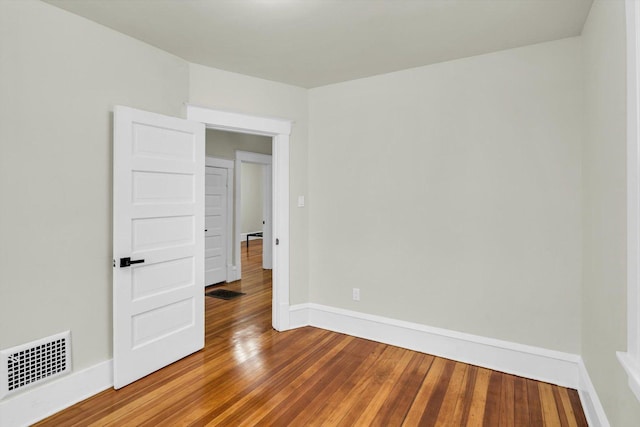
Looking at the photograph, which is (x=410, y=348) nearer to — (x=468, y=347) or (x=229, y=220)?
(x=468, y=347)

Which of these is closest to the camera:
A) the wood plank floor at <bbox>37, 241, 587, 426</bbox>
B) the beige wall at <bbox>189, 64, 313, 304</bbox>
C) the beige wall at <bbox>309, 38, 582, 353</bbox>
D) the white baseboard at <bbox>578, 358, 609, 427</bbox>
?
the white baseboard at <bbox>578, 358, 609, 427</bbox>

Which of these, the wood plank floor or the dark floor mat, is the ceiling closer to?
the wood plank floor

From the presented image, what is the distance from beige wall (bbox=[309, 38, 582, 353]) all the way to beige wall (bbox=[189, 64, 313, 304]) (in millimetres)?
130

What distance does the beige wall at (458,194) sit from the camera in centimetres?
263

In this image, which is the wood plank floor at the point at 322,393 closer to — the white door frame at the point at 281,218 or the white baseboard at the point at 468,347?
the white baseboard at the point at 468,347

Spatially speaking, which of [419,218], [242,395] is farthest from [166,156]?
[419,218]

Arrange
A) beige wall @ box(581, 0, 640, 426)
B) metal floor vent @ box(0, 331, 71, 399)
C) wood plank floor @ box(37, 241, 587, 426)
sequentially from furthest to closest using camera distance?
wood plank floor @ box(37, 241, 587, 426), metal floor vent @ box(0, 331, 71, 399), beige wall @ box(581, 0, 640, 426)

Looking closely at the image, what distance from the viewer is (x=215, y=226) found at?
5613 mm

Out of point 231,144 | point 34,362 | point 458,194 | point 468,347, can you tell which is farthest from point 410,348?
point 231,144

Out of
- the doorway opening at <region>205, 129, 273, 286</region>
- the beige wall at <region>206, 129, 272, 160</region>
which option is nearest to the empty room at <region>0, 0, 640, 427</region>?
the doorway opening at <region>205, 129, 273, 286</region>

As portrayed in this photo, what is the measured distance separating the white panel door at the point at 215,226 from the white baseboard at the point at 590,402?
4.71 m

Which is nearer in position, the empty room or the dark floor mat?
the empty room

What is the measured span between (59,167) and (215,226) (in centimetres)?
336

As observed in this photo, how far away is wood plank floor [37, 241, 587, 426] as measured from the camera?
7.22ft
